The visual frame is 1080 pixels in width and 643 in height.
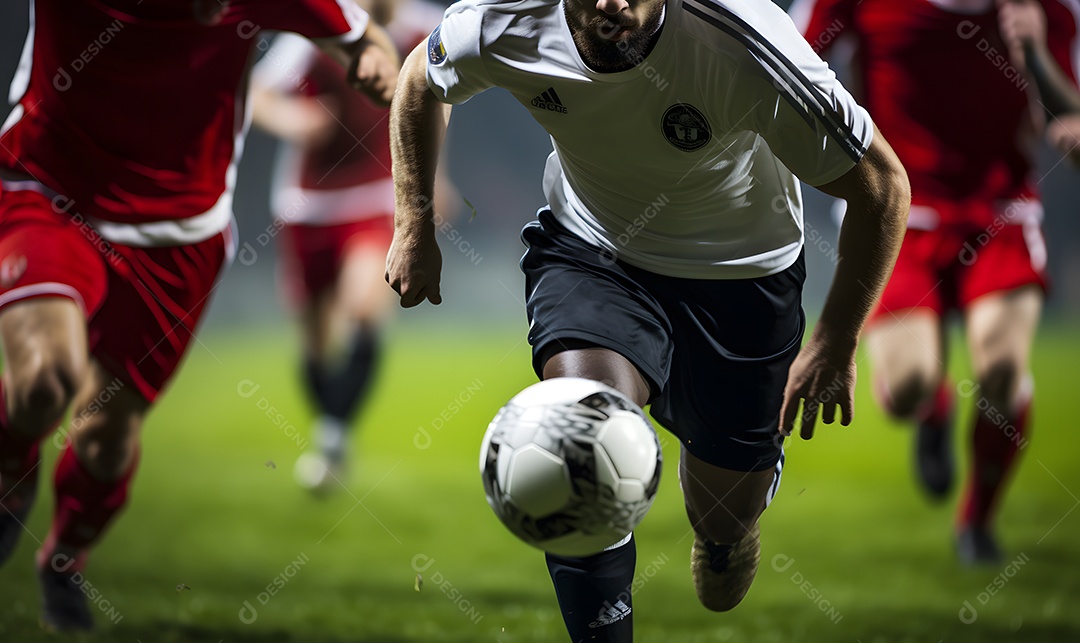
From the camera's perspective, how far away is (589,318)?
1.90 meters

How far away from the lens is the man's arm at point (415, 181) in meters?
2.04

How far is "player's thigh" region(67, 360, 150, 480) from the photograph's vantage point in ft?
8.98

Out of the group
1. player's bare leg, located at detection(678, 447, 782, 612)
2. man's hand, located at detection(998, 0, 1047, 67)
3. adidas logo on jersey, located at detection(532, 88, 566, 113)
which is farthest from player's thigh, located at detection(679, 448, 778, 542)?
man's hand, located at detection(998, 0, 1047, 67)

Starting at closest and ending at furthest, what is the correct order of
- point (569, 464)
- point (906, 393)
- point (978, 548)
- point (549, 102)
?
point (569, 464) → point (549, 102) → point (906, 393) → point (978, 548)

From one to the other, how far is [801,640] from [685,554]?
924mm

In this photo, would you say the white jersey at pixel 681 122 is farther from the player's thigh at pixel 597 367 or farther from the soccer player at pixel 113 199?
the soccer player at pixel 113 199

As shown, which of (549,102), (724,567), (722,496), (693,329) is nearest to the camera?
(549,102)

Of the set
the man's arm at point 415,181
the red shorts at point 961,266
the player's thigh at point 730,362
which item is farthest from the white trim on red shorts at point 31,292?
the red shorts at point 961,266

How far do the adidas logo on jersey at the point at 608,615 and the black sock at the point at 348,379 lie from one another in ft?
9.85

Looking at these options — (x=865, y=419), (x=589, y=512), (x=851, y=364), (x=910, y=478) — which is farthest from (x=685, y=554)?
(x=589, y=512)

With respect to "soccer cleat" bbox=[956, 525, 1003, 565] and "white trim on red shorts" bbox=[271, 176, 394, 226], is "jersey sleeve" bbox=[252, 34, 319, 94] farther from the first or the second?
"soccer cleat" bbox=[956, 525, 1003, 565]

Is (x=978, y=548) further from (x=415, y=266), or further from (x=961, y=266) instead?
(x=415, y=266)

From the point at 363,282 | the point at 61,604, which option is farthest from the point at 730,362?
the point at 363,282

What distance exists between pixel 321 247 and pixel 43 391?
235cm
